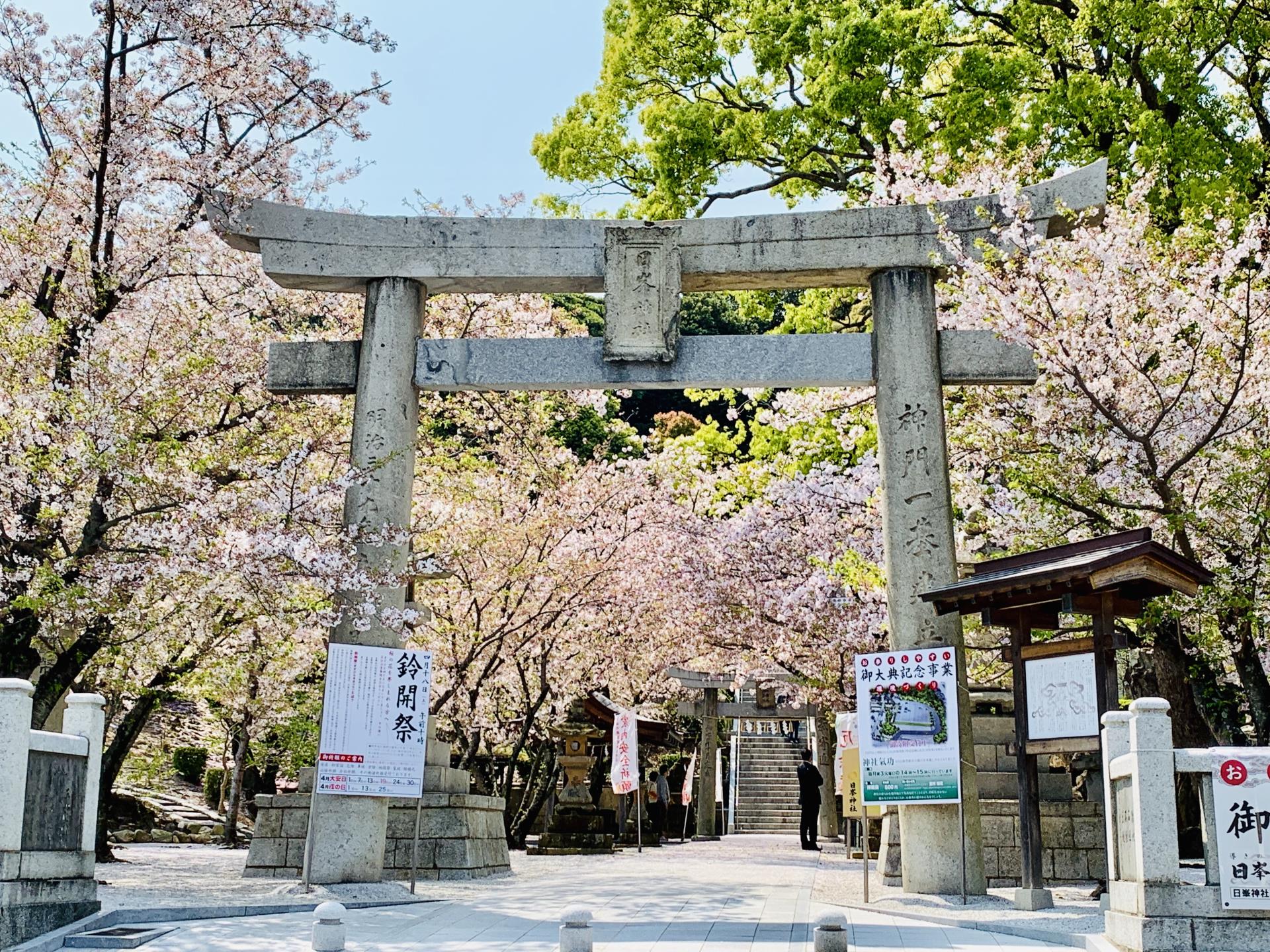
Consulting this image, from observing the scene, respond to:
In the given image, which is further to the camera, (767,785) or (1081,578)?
(767,785)

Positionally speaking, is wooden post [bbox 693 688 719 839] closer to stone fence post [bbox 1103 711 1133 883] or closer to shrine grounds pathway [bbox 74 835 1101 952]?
shrine grounds pathway [bbox 74 835 1101 952]

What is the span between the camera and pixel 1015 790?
42.1ft

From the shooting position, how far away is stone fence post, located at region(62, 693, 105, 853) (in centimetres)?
881

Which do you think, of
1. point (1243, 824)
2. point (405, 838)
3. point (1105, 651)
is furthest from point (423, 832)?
point (1243, 824)

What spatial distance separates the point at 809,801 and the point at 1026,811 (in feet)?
38.6

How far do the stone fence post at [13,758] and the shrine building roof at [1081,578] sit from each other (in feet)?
23.1

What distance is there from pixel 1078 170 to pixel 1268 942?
7.41 metres

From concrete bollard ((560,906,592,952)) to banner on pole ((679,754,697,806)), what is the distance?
2070 cm

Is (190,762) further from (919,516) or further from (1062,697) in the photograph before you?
(1062,697)

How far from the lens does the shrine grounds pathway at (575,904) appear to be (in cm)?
762

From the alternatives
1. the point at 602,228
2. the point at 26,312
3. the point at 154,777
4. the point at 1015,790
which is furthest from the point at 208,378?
the point at 154,777

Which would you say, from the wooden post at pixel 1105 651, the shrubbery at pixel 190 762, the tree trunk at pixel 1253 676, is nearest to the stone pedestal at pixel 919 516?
the wooden post at pixel 1105 651

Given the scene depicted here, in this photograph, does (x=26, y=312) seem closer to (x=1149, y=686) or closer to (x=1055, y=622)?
(x=1055, y=622)

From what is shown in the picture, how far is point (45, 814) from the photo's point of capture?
8.17 meters
